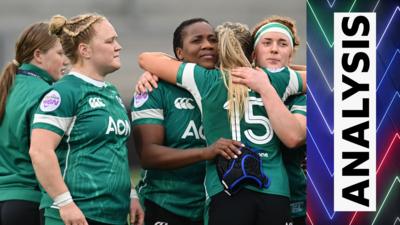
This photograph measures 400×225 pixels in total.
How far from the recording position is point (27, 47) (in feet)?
15.5

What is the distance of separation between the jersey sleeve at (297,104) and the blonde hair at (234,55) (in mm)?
296

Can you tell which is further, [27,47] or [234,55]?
[27,47]

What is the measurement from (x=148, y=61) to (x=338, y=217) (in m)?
1.34

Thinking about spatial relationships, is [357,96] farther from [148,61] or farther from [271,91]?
[148,61]

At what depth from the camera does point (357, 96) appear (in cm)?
397

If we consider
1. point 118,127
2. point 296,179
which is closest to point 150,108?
point 118,127

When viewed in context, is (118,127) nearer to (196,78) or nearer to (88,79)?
(88,79)

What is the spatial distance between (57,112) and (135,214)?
70 centimetres

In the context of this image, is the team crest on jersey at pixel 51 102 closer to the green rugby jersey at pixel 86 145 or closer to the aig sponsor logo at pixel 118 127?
the green rugby jersey at pixel 86 145

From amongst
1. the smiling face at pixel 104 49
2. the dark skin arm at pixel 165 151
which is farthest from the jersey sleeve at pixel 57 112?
the dark skin arm at pixel 165 151

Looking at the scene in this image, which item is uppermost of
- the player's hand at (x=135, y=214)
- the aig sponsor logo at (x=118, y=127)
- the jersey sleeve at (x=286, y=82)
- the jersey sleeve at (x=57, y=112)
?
the jersey sleeve at (x=286, y=82)

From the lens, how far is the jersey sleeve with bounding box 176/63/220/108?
4324 millimetres

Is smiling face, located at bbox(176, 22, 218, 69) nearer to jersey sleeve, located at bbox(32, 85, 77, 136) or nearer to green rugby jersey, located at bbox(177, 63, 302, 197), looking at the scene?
green rugby jersey, located at bbox(177, 63, 302, 197)

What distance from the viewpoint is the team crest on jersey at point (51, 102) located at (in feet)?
13.1
